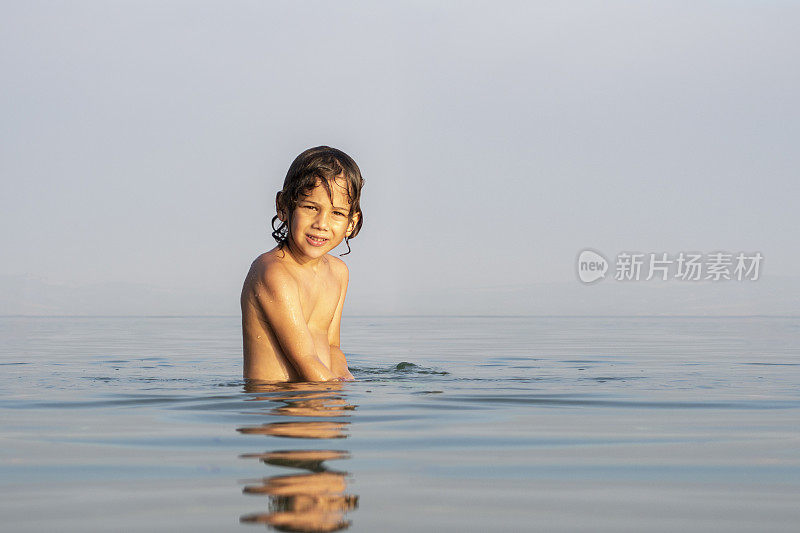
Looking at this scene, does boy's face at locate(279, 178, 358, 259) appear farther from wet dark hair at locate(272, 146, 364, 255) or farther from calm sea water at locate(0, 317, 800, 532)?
calm sea water at locate(0, 317, 800, 532)

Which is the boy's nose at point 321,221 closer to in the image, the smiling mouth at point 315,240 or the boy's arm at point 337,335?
the smiling mouth at point 315,240

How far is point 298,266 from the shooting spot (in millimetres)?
5648

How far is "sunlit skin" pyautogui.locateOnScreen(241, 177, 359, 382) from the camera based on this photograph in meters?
5.34

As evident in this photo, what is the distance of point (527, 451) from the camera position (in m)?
3.16

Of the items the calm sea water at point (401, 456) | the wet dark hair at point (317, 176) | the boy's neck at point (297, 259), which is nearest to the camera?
the calm sea water at point (401, 456)

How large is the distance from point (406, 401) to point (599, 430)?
128cm

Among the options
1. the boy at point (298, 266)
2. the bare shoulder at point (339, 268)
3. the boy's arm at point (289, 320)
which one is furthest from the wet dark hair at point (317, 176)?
the bare shoulder at point (339, 268)

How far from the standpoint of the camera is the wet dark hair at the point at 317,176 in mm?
5305

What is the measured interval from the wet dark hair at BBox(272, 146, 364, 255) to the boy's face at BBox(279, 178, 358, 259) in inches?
1.2

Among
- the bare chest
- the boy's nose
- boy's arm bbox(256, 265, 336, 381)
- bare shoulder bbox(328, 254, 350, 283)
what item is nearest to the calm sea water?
boy's arm bbox(256, 265, 336, 381)

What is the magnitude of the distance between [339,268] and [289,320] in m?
0.96

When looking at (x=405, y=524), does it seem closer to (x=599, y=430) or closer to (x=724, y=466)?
(x=724, y=466)

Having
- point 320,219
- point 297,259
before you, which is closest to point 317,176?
point 320,219

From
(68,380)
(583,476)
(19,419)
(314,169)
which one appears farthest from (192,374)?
(583,476)
